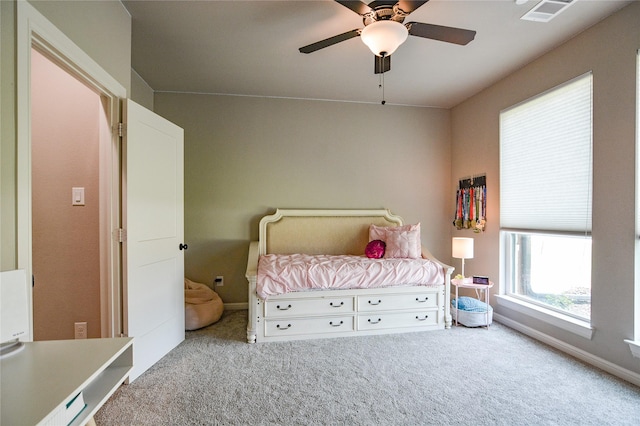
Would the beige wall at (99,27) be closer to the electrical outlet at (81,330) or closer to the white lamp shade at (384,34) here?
the white lamp shade at (384,34)

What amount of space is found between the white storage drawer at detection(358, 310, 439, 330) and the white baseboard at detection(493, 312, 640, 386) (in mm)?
816

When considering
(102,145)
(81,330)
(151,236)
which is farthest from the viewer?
(151,236)

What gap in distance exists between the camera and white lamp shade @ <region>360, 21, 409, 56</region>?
69.3 inches

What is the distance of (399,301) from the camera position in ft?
9.63

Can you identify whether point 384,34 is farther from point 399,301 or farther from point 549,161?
point 399,301

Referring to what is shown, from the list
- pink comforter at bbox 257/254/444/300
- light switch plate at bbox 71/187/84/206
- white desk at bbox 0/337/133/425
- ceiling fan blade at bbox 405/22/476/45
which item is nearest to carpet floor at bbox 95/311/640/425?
pink comforter at bbox 257/254/444/300

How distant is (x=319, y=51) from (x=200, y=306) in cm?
284

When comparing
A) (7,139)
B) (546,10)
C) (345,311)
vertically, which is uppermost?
(546,10)

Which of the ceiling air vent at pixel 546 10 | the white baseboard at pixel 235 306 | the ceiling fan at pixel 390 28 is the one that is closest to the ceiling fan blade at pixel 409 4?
the ceiling fan at pixel 390 28

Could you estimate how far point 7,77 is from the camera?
118cm

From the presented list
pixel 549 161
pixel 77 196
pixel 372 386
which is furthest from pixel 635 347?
pixel 77 196

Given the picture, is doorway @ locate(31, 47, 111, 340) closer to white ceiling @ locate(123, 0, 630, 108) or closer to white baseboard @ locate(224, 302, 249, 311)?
white ceiling @ locate(123, 0, 630, 108)

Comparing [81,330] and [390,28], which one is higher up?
[390,28]

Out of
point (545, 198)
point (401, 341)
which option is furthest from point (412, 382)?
point (545, 198)
